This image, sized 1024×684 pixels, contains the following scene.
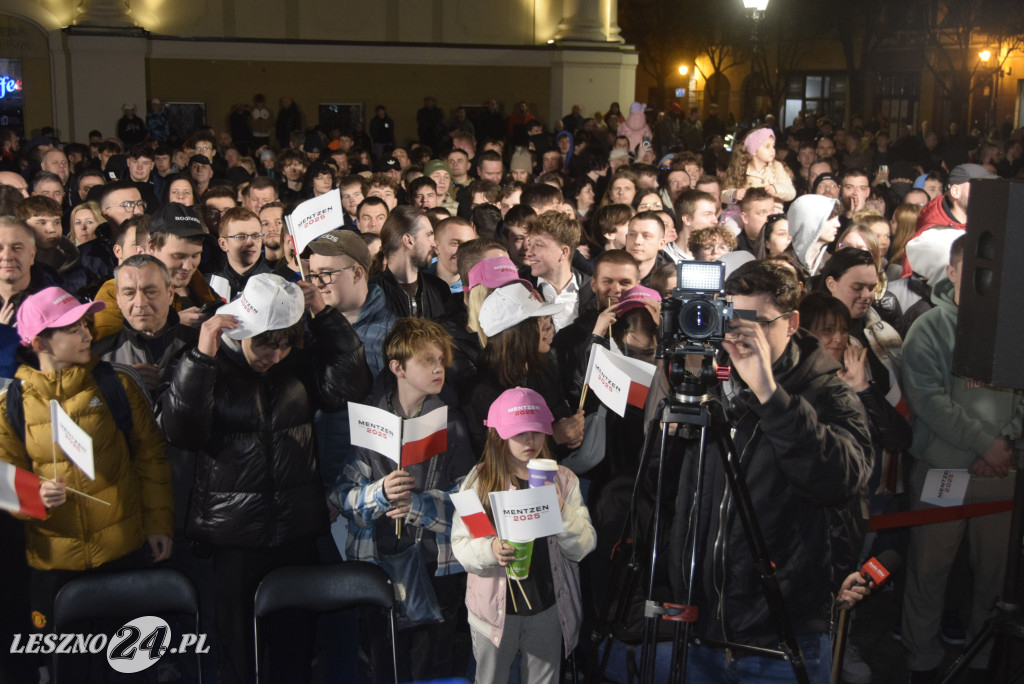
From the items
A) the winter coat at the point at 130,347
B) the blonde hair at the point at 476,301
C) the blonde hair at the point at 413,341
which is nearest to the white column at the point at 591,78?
the blonde hair at the point at 476,301

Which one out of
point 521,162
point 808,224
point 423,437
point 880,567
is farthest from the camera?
point 521,162

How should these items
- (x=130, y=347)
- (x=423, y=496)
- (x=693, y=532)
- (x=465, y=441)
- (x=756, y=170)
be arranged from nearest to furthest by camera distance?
(x=693, y=532), (x=423, y=496), (x=465, y=441), (x=130, y=347), (x=756, y=170)

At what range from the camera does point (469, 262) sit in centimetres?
590

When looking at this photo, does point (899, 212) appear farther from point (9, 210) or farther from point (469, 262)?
point (9, 210)

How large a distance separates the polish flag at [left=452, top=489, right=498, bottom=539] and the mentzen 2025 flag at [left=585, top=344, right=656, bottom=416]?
774mm

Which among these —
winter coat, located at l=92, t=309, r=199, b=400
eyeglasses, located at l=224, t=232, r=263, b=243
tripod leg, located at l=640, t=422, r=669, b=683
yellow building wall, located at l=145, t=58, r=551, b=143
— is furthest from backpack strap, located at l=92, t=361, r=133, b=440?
yellow building wall, located at l=145, t=58, r=551, b=143

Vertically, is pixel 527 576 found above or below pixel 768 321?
below

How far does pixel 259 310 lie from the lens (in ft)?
13.2

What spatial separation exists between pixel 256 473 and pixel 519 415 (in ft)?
3.52

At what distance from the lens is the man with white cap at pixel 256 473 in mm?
4074

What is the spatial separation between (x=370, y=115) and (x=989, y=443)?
23.4 metres

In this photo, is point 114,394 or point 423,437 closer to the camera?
point 423,437

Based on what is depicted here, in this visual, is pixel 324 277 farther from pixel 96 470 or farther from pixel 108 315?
pixel 96 470

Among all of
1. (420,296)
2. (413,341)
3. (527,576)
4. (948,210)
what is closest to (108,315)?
(413,341)
